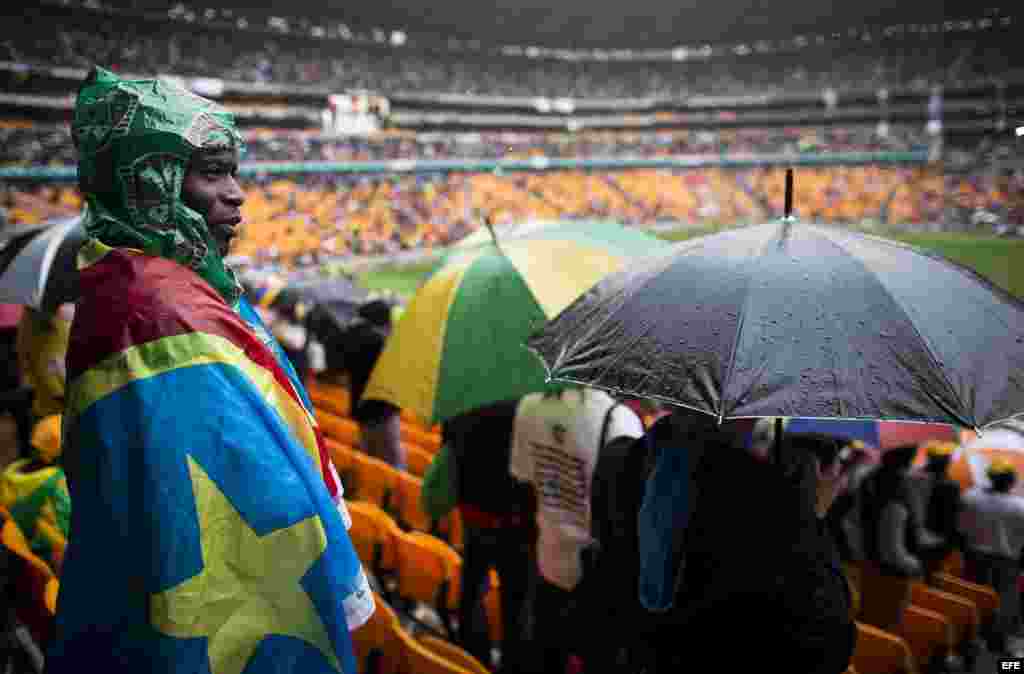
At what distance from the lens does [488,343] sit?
2828mm

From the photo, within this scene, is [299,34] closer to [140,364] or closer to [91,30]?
[91,30]

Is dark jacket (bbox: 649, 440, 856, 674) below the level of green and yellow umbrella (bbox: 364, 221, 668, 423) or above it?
below

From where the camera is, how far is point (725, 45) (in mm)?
45625

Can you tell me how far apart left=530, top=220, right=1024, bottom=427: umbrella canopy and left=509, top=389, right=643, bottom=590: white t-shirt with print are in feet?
2.34

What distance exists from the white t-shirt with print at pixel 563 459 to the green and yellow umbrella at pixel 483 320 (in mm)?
149

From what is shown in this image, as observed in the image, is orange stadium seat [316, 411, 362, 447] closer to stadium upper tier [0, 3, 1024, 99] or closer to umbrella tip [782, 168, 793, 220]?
umbrella tip [782, 168, 793, 220]

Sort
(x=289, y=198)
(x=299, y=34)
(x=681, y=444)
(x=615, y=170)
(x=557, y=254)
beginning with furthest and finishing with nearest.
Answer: (x=615, y=170) → (x=299, y=34) → (x=289, y=198) → (x=557, y=254) → (x=681, y=444)

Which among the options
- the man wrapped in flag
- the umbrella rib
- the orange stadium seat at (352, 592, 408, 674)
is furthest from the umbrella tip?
the orange stadium seat at (352, 592, 408, 674)

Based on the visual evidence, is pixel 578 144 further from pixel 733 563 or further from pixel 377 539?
pixel 733 563

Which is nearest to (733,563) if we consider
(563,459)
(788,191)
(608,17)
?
(788,191)

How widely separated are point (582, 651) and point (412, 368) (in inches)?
49.1

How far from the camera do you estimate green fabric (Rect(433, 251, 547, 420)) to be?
2.72 meters

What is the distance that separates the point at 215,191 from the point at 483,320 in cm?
140

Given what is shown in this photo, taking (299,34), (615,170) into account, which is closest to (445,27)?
(299,34)
